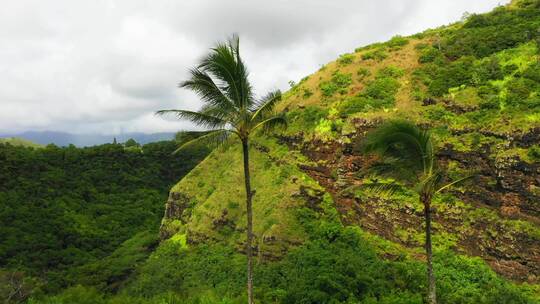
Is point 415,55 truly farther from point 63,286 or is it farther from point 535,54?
point 63,286

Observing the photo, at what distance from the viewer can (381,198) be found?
24.0 m

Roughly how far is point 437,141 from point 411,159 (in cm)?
1227

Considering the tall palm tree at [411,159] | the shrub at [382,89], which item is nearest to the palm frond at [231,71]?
the tall palm tree at [411,159]

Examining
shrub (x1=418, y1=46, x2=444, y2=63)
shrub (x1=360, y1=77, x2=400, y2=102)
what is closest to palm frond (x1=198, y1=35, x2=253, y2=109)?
shrub (x1=360, y1=77, x2=400, y2=102)

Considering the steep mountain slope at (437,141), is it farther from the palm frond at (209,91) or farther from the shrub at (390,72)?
the palm frond at (209,91)

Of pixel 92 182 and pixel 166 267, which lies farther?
pixel 92 182

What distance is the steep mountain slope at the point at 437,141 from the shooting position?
20.0m

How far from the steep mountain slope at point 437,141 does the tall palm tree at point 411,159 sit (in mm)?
9515

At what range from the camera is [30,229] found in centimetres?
5988

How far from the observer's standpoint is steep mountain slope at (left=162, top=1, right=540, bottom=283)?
2000 cm

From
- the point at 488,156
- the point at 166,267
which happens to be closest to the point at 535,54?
the point at 488,156

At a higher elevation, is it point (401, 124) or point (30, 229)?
point (401, 124)

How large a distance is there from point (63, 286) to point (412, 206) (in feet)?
142

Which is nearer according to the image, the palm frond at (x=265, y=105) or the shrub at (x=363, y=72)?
the palm frond at (x=265, y=105)
